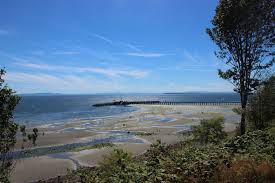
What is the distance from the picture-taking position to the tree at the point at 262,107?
83.5 ft

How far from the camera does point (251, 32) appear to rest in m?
22.7

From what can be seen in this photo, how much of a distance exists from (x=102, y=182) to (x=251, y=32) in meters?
17.5

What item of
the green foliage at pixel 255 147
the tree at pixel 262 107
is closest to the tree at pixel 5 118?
the green foliage at pixel 255 147

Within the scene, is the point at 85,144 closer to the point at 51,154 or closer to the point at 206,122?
the point at 51,154

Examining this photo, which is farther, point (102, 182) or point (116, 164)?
point (116, 164)

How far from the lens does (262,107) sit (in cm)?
2589

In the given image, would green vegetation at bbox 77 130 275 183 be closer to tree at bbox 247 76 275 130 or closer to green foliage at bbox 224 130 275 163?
green foliage at bbox 224 130 275 163

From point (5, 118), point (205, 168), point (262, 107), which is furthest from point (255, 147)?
point (262, 107)

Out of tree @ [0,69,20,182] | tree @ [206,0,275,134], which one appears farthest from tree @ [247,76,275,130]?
tree @ [0,69,20,182]

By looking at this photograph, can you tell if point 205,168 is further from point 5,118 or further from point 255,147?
point 5,118

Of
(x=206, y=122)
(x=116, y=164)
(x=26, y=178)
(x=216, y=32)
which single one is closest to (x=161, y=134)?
(x=206, y=122)

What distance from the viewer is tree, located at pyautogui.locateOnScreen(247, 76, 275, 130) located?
25.4m

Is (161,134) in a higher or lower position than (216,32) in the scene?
lower

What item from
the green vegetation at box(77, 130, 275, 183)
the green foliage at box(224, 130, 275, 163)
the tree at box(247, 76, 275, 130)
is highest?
the tree at box(247, 76, 275, 130)
